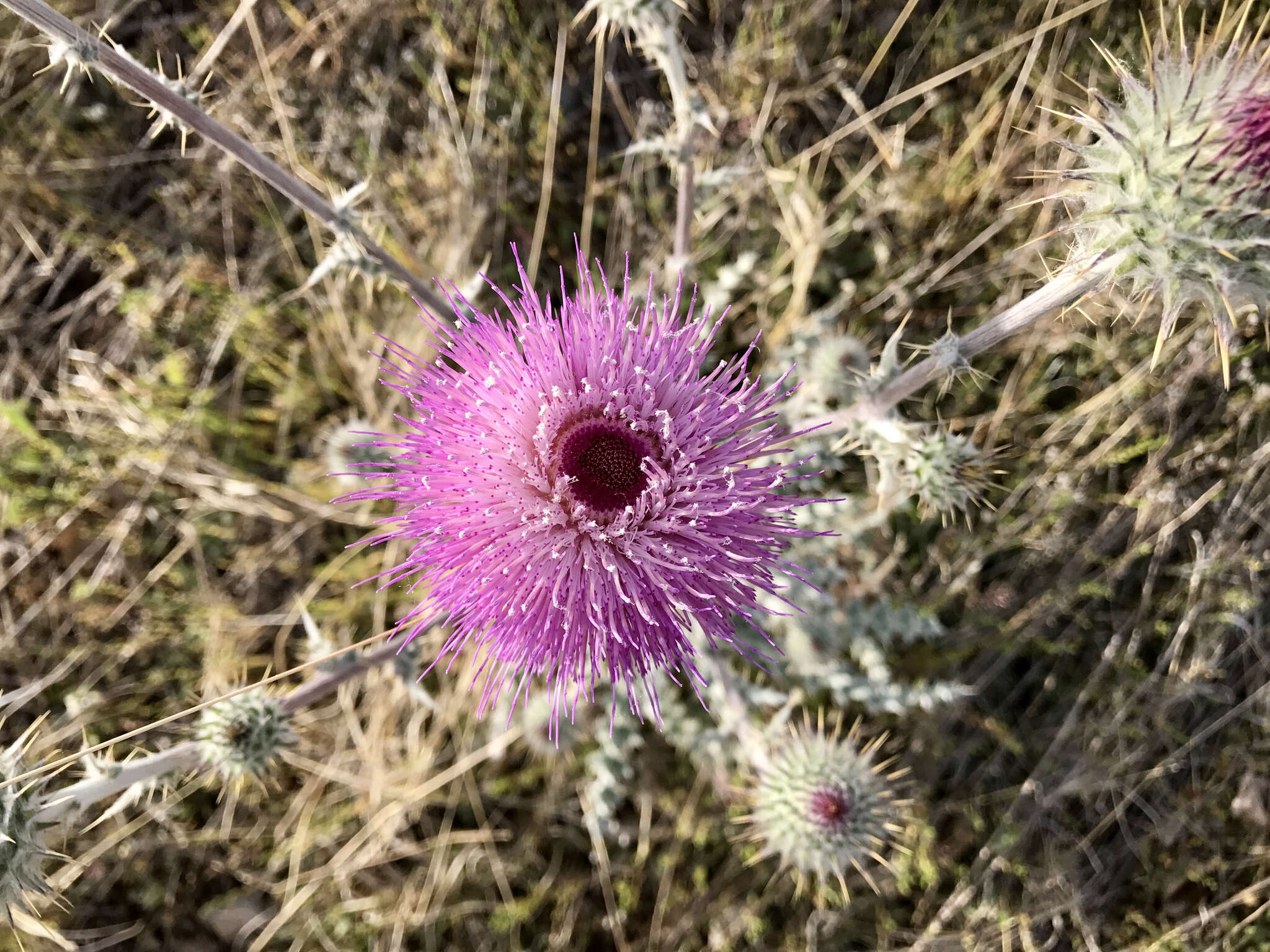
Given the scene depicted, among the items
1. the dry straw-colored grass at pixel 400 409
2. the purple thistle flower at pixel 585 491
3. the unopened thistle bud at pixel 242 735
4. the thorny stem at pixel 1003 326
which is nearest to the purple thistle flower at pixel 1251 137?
the thorny stem at pixel 1003 326

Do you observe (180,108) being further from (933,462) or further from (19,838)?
(933,462)

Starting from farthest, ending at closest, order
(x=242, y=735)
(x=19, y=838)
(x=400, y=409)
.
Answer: (x=400, y=409) → (x=242, y=735) → (x=19, y=838)

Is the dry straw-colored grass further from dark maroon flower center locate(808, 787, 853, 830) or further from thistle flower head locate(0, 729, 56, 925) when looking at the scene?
thistle flower head locate(0, 729, 56, 925)

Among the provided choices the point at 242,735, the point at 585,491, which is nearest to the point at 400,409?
the point at 242,735

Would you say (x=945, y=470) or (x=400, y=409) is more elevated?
(x=400, y=409)

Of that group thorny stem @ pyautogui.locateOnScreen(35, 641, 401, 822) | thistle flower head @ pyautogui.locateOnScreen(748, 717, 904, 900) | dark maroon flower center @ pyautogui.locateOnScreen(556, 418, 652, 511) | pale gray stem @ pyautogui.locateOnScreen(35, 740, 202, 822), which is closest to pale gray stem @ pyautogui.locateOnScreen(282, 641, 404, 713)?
thorny stem @ pyautogui.locateOnScreen(35, 641, 401, 822)

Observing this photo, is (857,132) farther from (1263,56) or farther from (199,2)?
(199,2)

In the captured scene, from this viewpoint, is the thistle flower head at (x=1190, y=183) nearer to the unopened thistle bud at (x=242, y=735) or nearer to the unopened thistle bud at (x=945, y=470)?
the unopened thistle bud at (x=945, y=470)
